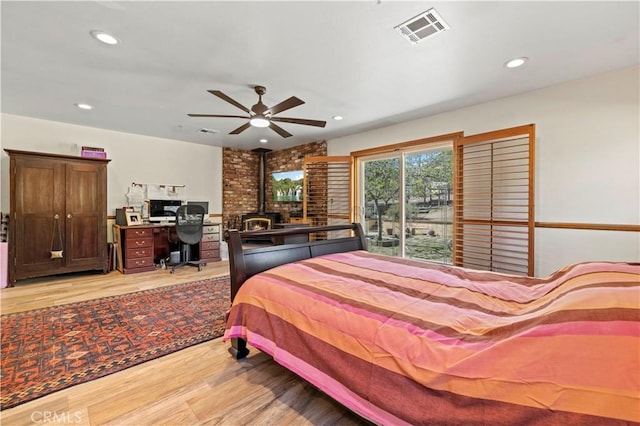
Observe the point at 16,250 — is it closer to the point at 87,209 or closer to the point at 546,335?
the point at 87,209

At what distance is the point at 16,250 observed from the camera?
381 cm

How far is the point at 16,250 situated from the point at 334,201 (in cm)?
485

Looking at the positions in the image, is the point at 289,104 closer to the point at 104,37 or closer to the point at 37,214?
the point at 104,37

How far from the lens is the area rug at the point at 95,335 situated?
186 cm

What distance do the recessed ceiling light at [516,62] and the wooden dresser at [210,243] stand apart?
16.8 ft

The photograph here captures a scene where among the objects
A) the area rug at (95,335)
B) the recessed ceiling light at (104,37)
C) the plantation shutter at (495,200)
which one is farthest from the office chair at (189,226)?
the plantation shutter at (495,200)

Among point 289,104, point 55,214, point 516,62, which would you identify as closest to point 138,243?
point 55,214

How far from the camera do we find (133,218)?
190 inches

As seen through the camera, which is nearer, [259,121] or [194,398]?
[194,398]

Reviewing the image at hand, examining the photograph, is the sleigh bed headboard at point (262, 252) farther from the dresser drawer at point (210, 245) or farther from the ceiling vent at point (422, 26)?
the dresser drawer at point (210, 245)

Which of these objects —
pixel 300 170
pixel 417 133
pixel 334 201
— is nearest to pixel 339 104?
pixel 417 133
